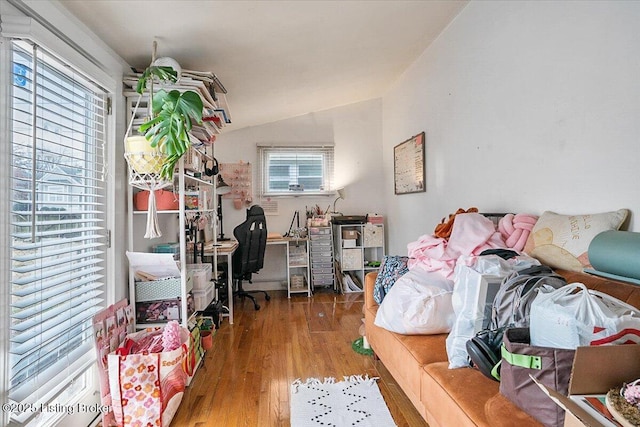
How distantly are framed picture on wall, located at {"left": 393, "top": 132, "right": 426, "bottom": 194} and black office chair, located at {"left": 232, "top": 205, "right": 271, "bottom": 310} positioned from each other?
172 centimetres

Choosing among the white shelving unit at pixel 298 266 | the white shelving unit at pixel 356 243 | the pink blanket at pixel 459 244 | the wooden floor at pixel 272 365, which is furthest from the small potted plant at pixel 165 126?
the white shelving unit at pixel 356 243

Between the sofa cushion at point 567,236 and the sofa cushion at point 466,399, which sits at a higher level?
the sofa cushion at point 567,236

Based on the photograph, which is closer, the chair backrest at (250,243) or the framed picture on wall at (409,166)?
the framed picture on wall at (409,166)

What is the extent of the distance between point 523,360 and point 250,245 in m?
2.86

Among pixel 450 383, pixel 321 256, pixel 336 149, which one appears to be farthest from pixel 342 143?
pixel 450 383

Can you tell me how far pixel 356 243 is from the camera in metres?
4.26

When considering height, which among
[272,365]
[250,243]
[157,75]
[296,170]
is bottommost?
[272,365]

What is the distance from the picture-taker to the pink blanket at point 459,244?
179cm

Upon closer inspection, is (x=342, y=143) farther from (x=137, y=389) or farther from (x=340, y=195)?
(x=137, y=389)

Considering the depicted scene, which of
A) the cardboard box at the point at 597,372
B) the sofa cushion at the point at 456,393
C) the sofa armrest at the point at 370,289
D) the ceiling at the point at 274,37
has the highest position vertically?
the ceiling at the point at 274,37

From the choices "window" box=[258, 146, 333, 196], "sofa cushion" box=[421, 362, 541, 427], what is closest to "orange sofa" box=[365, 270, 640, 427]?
"sofa cushion" box=[421, 362, 541, 427]

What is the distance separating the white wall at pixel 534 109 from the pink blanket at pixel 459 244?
32 cm

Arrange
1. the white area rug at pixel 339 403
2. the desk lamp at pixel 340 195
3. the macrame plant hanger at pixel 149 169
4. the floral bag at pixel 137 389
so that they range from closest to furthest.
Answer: the floral bag at pixel 137 389
the white area rug at pixel 339 403
the macrame plant hanger at pixel 149 169
the desk lamp at pixel 340 195

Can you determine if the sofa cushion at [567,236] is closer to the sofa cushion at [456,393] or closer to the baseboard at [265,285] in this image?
the sofa cushion at [456,393]
